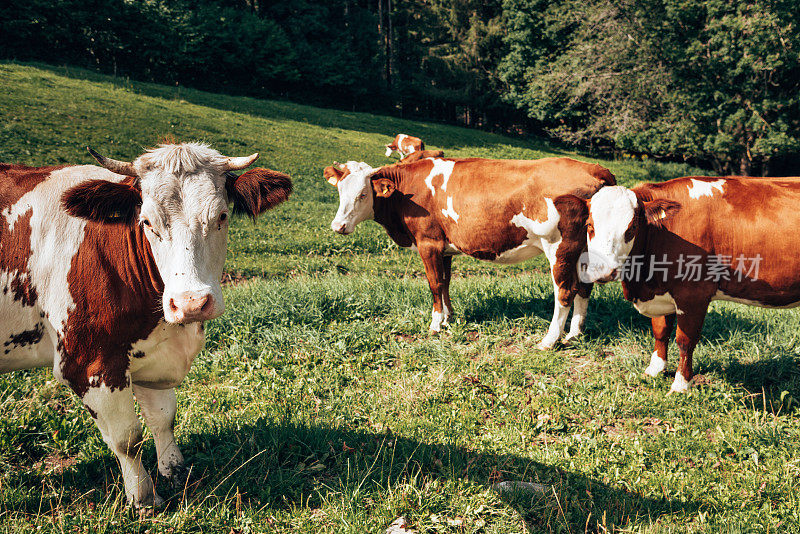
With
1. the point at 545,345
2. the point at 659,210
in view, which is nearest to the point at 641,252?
the point at 659,210

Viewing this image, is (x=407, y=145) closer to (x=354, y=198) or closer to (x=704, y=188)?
(x=354, y=198)

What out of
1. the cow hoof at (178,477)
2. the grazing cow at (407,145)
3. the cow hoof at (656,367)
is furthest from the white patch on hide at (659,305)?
the grazing cow at (407,145)

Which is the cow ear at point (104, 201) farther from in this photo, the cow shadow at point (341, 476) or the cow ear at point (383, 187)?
the cow ear at point (383, 187)

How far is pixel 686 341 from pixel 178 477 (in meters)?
4.40

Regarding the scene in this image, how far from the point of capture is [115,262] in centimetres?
307

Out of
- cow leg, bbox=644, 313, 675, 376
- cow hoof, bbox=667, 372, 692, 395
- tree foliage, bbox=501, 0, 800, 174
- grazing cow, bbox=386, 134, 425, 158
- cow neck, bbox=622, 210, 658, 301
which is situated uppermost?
tree foliage, bbox=501, 0, 800, 174

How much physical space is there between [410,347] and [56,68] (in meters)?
23.8

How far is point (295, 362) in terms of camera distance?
519 cm

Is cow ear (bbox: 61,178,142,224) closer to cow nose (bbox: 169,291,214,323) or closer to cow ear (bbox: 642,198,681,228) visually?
cow nose (bbox: 169,291,214,323)

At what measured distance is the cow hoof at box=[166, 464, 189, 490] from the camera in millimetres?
3408

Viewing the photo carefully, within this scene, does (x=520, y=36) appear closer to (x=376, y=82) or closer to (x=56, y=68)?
(x=376, y=82)

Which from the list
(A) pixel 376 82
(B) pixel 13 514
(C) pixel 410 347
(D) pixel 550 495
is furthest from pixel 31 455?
(A) pixel 376 82

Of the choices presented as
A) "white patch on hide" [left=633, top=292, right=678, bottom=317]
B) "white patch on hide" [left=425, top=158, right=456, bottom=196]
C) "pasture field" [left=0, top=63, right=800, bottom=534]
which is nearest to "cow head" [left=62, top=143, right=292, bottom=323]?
"pasture field" [left=0, top=63, right=800, bottom=534]

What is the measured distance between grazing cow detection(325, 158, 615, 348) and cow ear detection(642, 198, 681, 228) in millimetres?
696
